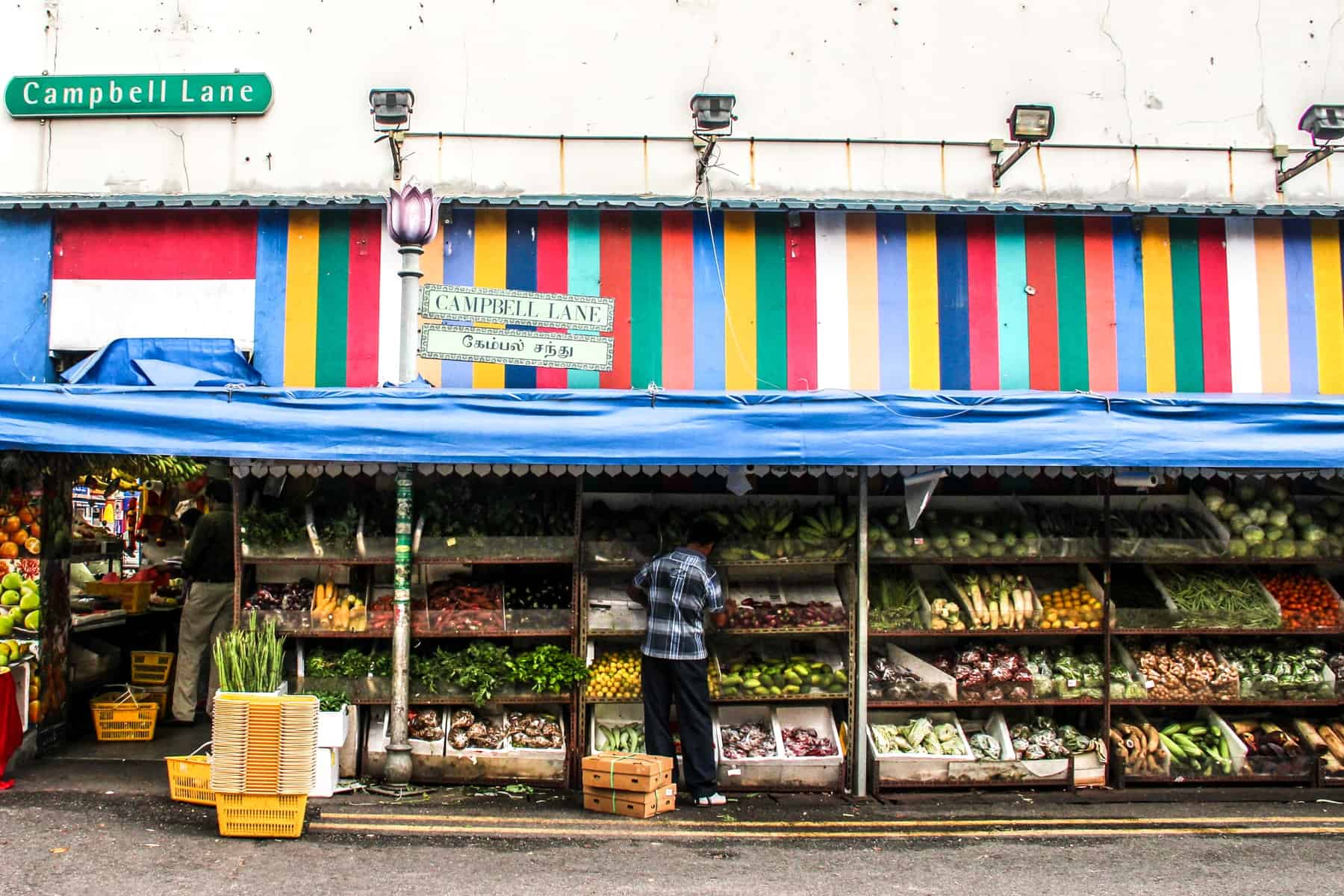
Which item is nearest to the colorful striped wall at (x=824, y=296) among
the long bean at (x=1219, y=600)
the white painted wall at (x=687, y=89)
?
the white painted wall at (x=687, y=89)

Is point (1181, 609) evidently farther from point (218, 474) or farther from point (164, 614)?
point (164, 614)

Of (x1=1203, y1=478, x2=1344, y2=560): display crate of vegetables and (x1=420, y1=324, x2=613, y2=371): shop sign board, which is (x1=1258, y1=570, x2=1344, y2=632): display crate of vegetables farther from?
(x1=420, y1=324, x2=613, y2=371): shop sign board

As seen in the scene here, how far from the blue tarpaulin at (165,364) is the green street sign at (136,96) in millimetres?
2445

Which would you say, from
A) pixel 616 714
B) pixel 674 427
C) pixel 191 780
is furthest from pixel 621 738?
pixel 191 780

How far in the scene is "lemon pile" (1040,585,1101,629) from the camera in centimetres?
776

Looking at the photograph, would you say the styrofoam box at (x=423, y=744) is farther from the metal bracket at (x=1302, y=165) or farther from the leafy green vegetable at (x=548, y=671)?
the metal bracket at (x=1302, y=165)

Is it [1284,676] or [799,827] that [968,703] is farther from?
[1284,676]

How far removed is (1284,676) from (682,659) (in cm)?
472

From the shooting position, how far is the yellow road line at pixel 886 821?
6629mm

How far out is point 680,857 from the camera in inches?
237

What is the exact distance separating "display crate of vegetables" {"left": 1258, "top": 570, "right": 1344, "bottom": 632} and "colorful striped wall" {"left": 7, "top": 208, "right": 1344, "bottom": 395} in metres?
1.87

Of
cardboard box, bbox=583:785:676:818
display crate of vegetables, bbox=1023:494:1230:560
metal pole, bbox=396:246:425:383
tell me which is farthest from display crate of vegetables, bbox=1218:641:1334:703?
metal pole, bbox=396:246:425:383

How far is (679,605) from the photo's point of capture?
708 centimetres

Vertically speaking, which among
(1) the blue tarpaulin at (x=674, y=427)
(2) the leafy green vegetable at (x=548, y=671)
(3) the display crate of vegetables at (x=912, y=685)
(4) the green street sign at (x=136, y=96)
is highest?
(4) the green street sign at (x=136, y=96)
